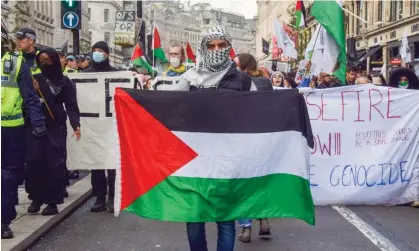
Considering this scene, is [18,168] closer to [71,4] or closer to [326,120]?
[326,120]

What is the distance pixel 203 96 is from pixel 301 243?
7.46 feet

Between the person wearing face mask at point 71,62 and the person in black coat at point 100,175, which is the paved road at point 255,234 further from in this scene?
the person wearing face mask at point 71,62

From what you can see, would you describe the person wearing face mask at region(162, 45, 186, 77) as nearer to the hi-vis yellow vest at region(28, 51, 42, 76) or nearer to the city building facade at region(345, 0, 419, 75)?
the hi-vis yellow vest at region(28, 51, 42, 76)

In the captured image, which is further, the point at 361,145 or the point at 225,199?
the point at 361,145

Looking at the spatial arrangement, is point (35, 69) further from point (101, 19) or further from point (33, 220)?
point (101, 19)

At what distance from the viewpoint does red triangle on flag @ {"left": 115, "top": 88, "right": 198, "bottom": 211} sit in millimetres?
4953

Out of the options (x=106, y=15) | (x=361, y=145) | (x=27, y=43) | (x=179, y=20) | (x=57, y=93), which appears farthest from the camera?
(x=179, y=20)

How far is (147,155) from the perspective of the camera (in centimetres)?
499

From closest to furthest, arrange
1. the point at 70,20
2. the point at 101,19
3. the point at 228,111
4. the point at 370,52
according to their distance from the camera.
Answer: the point at 228,111 < the point at 70,20 < the point at 370,52 < the point at 101,19

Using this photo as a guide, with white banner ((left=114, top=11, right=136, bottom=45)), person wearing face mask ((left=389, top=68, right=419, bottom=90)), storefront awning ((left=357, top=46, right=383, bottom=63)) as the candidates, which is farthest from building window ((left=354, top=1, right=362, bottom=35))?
person wearing face mask ((left=389, top=68, right=419, bottom=90))

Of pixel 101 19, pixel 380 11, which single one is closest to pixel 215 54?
pixel 380 11

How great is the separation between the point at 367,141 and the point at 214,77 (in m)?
4.48

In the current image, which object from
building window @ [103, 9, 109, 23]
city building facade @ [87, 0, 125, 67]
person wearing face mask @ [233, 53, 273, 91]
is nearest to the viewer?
person wearing face mask @ [233, 53, 273, 91]

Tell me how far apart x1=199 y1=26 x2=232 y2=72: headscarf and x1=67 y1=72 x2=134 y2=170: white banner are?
3510mm
